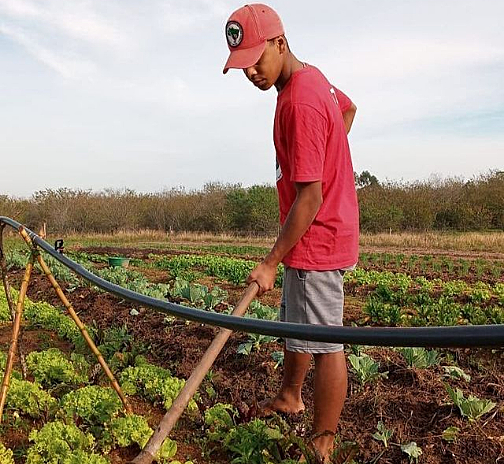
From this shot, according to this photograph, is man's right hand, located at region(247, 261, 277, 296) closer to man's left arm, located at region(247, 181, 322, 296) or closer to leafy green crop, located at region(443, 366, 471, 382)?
man's left arm, located at region(247, 181, 322, 296)

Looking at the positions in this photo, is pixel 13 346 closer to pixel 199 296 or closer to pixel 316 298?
pixel 316 298

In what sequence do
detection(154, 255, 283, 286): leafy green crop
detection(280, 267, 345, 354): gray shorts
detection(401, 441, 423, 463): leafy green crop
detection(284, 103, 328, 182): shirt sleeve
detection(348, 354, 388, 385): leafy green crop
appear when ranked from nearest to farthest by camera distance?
detection(284, 103, 328, 182): shirt sleeve
detection(280, 267, 345, 354): gray shorts
detection(401, 441, 423, 463): leafy green crop
detection(348, 354, 388, 385): leafy green crop
detection(154, 255, 283, 286): leafy green crop

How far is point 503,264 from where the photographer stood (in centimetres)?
1584

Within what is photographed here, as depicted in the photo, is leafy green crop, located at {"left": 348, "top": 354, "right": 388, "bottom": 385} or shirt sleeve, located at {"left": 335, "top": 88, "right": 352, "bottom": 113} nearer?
shirt sleeve, located at {"left": 335, "top": 88, "right": 352, "bottom": 113}

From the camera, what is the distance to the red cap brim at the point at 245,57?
2.45 meters

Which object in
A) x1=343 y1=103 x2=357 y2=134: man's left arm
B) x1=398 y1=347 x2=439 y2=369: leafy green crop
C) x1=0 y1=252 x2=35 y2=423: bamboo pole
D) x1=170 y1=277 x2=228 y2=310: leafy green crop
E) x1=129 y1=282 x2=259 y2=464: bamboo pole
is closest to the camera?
x1=129 y1=282 x2=259 y2=464: bamboo pole

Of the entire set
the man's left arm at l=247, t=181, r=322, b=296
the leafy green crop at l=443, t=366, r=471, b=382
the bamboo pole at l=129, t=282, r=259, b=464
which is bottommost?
the leafy green crop at l=443, t=366, r=471, b=382

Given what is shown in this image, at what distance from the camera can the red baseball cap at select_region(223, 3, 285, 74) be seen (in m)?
2.47

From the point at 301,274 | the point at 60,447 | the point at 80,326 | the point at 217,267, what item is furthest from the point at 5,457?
the point at 217,267

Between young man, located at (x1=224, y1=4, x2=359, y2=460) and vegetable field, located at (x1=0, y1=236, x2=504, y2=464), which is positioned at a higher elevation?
young man, located at (x1=224, y1=4, x2=359, y2=460)

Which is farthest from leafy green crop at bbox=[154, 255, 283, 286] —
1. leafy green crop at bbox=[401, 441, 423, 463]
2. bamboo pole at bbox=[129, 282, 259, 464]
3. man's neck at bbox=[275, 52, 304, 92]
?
bamboo pole at bbox=[129, 282, 259, 464]

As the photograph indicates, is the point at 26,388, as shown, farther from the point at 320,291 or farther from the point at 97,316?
the point at 97,316

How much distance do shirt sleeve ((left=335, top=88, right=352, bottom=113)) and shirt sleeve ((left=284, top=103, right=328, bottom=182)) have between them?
0.71 meters

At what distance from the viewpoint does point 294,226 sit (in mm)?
2520
